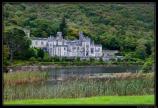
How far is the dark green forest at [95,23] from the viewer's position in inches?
165

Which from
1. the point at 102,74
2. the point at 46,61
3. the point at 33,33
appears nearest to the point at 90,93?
the point at 102,74

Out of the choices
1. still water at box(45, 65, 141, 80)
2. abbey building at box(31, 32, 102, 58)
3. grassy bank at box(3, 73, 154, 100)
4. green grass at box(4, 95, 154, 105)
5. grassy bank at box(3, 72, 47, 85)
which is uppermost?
abbey building at box(31, 32, 102, 58)

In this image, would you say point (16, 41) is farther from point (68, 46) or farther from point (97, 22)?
point (97, 22)

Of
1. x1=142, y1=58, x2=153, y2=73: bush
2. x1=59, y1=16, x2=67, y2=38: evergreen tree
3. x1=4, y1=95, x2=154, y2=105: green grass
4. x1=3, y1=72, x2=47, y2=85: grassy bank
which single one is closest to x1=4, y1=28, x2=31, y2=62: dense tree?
x1=3, y1=72, x2=47, y2=85: grassy bank

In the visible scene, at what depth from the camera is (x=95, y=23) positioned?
428 cm

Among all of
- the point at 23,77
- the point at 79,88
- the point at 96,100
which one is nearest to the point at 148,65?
the point at 96,100

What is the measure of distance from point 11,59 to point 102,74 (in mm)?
928

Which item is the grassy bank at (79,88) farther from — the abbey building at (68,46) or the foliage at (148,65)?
the abbey building at (68,46)

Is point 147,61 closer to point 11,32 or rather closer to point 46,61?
point 46,61

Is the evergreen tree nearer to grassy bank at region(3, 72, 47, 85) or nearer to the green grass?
grassy bank at region(3, 72, 47, 85)

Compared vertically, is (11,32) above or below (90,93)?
above

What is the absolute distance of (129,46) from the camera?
424cm

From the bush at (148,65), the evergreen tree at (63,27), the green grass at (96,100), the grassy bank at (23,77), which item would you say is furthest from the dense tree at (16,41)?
the bush at (148,65)

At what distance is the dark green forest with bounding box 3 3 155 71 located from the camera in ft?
13.8
